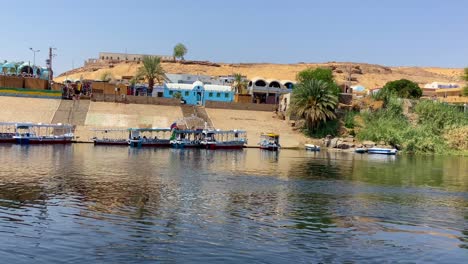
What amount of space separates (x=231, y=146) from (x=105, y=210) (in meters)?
43.1

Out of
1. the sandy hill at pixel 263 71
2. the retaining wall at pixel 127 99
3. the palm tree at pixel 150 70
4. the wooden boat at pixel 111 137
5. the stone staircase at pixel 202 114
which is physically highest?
the sandy hill at pixel 263 71

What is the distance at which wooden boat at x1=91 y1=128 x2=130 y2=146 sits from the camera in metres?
62.7

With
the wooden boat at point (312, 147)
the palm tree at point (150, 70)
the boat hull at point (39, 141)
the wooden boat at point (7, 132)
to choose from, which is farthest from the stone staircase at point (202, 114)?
the wooden boat at point (7, 132)

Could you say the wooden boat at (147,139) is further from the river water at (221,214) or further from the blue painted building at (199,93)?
the blue painted building at (199,93)

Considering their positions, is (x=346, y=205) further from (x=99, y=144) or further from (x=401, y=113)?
(x=401, y=113)

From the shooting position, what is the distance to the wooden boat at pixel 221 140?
216 ft

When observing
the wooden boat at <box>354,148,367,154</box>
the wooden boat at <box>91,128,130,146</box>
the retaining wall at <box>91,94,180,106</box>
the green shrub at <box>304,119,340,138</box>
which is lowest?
the wooden boat at <box>354,148,367,154</box>

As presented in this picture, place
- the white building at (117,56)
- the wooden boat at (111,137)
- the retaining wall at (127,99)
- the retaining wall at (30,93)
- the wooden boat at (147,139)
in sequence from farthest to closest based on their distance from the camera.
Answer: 1. the white building at (117,56)
2. the retaining wall at (127,99)
3. the retaining wall at (30,93)
4. the wooden boat at (147,139)
5. the wooden boat at (111,137)

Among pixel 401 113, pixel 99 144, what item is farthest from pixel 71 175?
pixel 401 113

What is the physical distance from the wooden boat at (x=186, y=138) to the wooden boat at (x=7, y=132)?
17062 mm

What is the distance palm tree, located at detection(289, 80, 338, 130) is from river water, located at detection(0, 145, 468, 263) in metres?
30.9

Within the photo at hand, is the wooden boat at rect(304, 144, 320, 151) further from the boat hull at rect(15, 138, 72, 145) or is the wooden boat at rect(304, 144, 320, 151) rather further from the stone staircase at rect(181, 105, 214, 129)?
the boat hull at rect(15, 138, 72, 145)

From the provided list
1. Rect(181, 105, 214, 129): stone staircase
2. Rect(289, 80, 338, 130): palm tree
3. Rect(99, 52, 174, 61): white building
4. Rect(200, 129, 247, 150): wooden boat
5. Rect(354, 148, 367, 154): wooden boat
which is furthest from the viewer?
Rect(99, 52, 174, 61): white building

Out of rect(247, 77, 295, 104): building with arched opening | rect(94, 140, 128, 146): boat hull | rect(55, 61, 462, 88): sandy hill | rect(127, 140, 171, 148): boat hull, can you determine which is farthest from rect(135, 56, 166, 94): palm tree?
rect(55, 61, 462, 88): sandy hill
